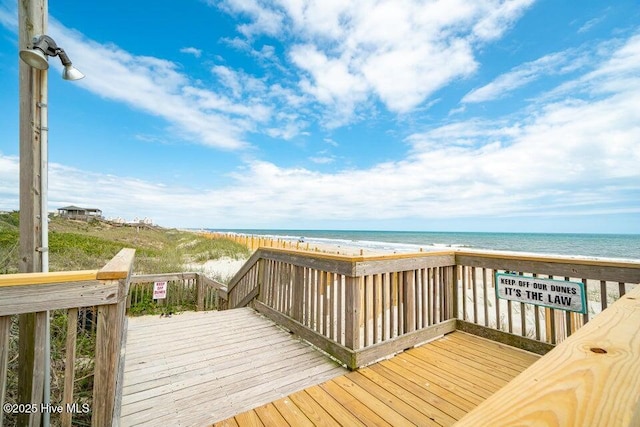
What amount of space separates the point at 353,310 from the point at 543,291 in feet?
7.56

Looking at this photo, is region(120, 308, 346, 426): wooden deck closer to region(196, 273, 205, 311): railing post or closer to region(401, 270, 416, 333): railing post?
region(401, 270, 416, 333): railing post

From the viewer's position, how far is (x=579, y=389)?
53cm

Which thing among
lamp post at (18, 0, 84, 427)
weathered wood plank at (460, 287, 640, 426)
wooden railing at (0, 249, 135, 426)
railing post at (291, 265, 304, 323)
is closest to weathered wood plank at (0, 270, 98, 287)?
wooden railing at (0, 249, 135, 426)

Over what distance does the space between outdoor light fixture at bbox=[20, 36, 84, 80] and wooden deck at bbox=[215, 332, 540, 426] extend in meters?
3.22

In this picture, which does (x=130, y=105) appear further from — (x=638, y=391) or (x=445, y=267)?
(x=638, y=391)

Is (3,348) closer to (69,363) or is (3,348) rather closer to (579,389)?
(69,363)

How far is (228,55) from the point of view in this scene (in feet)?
46.0

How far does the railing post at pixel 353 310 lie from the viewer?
307cm

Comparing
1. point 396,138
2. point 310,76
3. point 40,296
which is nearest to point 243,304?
point 40,296

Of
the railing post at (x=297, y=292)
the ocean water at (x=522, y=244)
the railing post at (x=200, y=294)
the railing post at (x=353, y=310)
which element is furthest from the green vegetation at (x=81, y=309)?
the ocean water at (x=522, y=244)

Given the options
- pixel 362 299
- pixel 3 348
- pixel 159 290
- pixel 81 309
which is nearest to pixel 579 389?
pixel 3 348

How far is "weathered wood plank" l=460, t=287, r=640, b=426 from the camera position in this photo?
0.44 meters

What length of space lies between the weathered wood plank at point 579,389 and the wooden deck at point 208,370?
2.58 metres

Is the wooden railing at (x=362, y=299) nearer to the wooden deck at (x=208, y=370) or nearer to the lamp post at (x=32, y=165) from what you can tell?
the wooden deck at (x=208, y=370)
